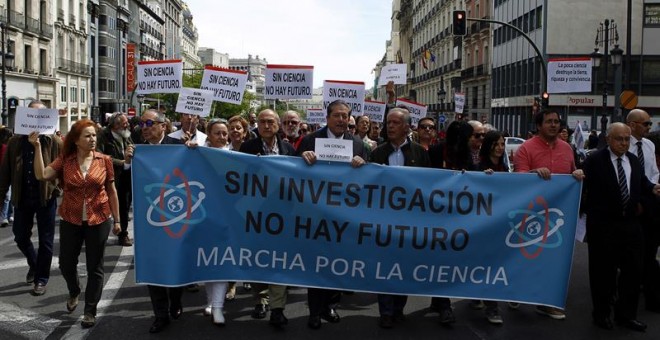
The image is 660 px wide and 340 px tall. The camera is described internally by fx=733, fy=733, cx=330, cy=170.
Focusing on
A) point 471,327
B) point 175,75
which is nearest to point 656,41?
point 175,75

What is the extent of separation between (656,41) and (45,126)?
40346 millimetres

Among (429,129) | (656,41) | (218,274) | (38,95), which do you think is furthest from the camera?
(38,95)

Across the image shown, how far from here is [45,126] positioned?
23.2ft

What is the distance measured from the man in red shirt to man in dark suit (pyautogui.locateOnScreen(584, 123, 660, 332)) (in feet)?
0.78

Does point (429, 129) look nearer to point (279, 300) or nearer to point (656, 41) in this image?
point (279, 300)

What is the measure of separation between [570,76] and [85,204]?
8926 mm

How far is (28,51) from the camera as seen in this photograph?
45.9m

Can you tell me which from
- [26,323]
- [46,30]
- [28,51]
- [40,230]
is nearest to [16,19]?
[28,51]

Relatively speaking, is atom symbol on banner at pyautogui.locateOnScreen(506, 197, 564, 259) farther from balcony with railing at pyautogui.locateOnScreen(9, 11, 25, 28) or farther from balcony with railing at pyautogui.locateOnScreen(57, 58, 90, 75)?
balcony with railing at pyautogui.locateOnScreen(57, 58, 90, 75)

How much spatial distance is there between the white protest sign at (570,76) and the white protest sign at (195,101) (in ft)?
20.3

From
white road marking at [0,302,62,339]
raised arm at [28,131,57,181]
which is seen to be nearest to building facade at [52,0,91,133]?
raised arm at [28,131,57,181]

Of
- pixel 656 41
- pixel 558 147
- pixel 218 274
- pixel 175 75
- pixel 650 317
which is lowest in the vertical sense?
pixel 650 317

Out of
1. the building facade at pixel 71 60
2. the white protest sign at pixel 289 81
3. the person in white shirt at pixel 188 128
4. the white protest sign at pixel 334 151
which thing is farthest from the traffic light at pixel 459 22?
the building facade at pixel 71 60

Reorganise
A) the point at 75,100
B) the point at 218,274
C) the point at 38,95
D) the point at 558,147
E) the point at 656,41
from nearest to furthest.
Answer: the point at 218,274 < the point at 558,147 < the point at 656,41 < the point at 38,95 < the point at 75,100
